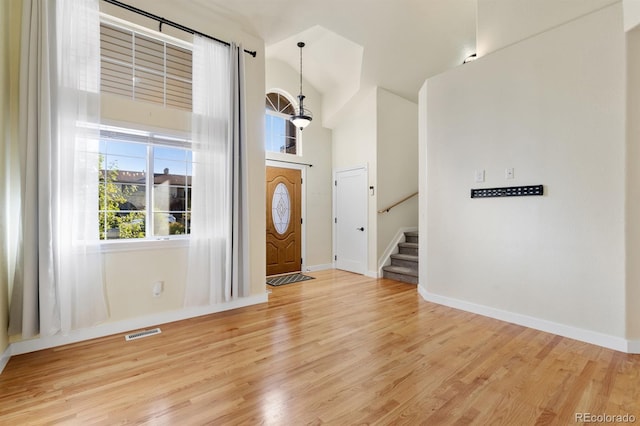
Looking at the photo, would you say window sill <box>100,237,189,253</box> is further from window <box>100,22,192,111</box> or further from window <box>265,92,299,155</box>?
window <box>265,92,299,155</box>

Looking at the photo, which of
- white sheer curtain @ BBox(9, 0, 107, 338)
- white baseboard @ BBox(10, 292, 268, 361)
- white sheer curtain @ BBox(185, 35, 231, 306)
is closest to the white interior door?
white baseboard @ BBox(10, 292, 268, 361)

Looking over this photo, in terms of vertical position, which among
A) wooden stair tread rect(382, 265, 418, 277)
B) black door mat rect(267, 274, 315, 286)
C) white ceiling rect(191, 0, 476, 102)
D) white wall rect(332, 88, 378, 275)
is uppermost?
white ceiling rect(191, 0, 476, 102)

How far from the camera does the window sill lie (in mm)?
3016

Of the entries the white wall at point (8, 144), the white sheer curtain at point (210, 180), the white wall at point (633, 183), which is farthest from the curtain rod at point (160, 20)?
the white wall at point (633, 183)

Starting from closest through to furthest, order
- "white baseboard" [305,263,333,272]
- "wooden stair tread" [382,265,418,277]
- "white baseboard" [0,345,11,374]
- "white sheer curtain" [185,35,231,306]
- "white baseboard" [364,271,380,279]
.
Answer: "white baseboard" [0,345,11,374], "white sheer curtain" [185,35,231,306], "wooden stair tread" [382,265,418,277], "white baseboard" [364,271,380,279], "white baseboard" [305,263,333,272]

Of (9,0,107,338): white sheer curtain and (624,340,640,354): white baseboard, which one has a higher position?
(9,0,107,338): white sheer curtain

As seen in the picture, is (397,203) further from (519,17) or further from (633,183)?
(633,183)

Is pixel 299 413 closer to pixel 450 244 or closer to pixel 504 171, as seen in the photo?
pixel 450 244

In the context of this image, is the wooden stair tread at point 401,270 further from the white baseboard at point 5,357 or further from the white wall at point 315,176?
the white baseboard at point 5,357

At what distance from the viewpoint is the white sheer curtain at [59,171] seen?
249 cm

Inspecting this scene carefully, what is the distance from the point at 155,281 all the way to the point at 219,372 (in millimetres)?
1518

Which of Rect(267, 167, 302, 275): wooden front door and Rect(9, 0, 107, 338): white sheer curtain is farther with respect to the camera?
Rect(267, 167, 302, 275): wooden front door

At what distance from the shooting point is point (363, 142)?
231 inches

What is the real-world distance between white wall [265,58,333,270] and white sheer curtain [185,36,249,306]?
7.69ft
